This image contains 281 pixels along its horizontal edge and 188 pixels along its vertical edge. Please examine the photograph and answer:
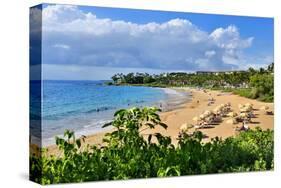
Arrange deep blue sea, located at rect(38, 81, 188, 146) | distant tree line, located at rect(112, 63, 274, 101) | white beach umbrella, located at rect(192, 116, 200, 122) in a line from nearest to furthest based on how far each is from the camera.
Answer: deep blue sea, located at rect(38, 81, 188, 146) < distant tree line, located at rect(112, 63, 274, 101) < white beach umbrella, located at rect(192, 116, 200, 122)

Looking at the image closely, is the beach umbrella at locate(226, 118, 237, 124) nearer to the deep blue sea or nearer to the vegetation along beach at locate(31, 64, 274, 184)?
the vegetation along beach at locate(31, 64, 274, 184)

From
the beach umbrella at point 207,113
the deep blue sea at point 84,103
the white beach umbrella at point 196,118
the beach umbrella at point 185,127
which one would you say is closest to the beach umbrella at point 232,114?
the beach umbrella at point 207,113

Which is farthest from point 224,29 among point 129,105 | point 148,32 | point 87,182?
point 87,182

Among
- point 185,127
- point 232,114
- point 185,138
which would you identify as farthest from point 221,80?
point 185,138

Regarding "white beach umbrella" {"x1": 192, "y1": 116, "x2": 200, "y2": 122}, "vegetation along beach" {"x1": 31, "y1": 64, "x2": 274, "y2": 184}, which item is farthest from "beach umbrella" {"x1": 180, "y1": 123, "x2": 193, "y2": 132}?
"white beach umbrella" {"x1": 192, "y1": 116, "x2": 200, "y2": 122}

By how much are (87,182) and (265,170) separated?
2.73 meters

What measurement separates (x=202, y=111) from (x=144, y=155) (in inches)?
44.3

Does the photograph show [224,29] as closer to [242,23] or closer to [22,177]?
[242,23]

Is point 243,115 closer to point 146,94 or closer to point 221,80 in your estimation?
point 221,80

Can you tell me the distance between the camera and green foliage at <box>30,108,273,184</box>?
291 inches

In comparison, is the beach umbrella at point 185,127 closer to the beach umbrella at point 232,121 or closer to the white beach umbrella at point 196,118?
the white beach umbrella at point 196,118

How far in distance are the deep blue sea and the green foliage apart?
111mm

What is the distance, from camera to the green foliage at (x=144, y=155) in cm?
738

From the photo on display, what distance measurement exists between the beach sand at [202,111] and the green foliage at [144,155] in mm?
84
